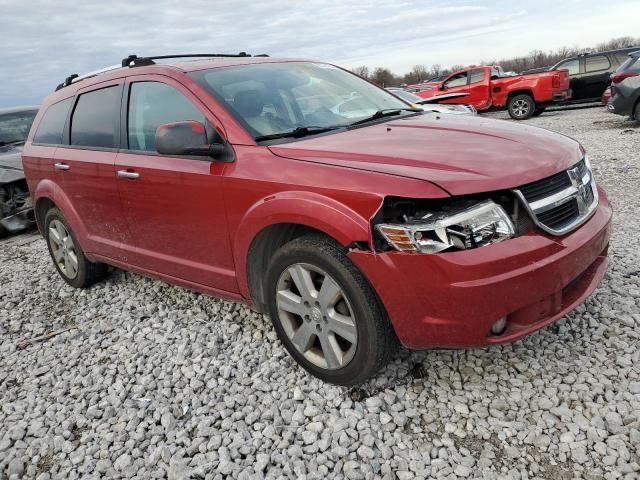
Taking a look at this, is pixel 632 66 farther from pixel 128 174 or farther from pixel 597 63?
pixel 128 174

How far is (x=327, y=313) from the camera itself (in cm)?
257

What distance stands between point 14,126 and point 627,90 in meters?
11.3

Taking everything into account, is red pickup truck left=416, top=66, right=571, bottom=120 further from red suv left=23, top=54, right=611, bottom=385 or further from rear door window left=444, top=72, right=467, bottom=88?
red suv left=23, top=54, right=611, bottom=385

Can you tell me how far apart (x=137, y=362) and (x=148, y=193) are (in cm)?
107

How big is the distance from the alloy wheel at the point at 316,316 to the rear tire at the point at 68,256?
2.51 meters

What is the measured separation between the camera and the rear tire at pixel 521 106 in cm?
1477

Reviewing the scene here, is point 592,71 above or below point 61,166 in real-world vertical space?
below

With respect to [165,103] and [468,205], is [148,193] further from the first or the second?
[468,205]

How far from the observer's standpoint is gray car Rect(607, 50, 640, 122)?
10.4m

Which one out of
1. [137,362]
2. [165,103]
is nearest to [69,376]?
[137,362]

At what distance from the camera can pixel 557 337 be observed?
2914mm

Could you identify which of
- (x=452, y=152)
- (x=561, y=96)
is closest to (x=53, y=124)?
(x=452, y=152)

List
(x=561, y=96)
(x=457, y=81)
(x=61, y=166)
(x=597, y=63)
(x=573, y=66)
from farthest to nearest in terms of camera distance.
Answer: (x=457, y=81)
(x=573, y=66)
(x=597, y=63)
(x=561, y=96)
(x=61, y=166)

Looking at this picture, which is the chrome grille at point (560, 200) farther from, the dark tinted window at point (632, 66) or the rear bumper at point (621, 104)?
the dark tinted window at point (632, 66)
